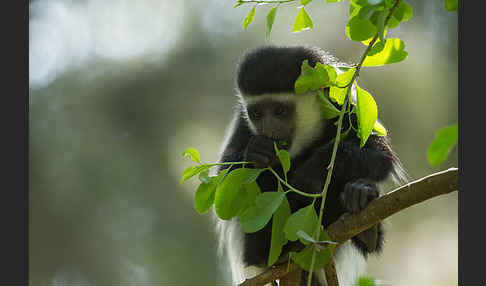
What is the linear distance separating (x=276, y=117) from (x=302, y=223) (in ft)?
2.95

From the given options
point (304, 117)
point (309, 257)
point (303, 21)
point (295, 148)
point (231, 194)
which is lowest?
point (309, 257)

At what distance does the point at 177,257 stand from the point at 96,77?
1.32m

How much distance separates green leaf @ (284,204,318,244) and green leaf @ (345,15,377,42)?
0.29 m

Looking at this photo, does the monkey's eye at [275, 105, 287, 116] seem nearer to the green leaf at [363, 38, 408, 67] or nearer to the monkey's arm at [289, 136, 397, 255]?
the monkey's arm at [289, 136, 397, 255]

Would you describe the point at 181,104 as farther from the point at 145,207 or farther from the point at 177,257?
the point at 177,257

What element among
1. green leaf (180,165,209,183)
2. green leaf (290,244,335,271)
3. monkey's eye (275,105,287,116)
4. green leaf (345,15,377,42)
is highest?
green leaf (345,15,377,42)

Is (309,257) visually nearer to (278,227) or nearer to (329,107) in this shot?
(278,227)

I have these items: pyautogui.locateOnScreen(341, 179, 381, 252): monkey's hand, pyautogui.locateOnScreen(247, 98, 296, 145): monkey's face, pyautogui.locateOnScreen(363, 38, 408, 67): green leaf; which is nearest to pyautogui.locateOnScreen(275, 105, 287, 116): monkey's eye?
pyautogui.locateOnScreen(247, 98, 296, 145): monkey's face

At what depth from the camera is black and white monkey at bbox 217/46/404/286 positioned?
5.15 ft

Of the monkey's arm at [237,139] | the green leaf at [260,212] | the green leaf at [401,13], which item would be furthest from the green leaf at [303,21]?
the monkey's arm at [237,139]

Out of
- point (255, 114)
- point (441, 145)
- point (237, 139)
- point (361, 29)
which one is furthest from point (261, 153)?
point (441, 145)

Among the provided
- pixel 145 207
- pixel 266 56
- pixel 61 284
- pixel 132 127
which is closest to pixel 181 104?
pixel 132 127

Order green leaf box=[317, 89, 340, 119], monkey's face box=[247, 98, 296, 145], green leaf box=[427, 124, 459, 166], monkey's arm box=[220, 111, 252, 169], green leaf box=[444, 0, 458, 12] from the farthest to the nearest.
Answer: monkey's arm box=[220, 111, 252, 169] → monkey's face box=[247, 98, 296, 145] → green leaf box=[317, 89, 340, 119] → green leaf box=[444, 0, 458, 12] → green leaf box=[427, 124, 459, 166]

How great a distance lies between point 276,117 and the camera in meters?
1.83
